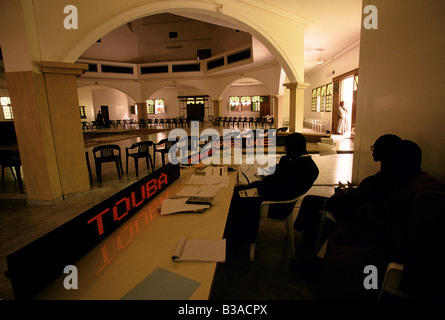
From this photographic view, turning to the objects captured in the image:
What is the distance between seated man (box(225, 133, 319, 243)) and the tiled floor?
0.90 feet

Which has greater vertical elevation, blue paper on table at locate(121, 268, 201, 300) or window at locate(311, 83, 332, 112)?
window at locate(311, 83, 332, 112)

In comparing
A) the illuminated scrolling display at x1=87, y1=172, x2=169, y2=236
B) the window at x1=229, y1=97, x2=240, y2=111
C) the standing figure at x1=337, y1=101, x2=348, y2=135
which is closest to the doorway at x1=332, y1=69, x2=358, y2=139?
the standing figure at x1=337, y1=101, x2=348, y2=135

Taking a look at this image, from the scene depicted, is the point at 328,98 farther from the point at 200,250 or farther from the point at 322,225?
the point at 200,250

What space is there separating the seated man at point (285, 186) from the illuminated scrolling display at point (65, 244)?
1.07 meters

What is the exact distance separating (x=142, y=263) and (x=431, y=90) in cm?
251

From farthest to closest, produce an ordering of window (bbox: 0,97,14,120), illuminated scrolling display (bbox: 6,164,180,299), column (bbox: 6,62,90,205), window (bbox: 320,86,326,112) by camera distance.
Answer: window (bbox: 0,97,14,120), window (bbox: 320,86,326,112), column (bbox: 6,62,90,205), illuminated scrolling display (bbox: 6,164,180,299)

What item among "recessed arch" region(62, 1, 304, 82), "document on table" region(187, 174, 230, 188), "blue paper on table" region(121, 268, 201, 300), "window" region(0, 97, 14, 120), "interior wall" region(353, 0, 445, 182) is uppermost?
"recessed arch" region(62, 1, 304, 82)

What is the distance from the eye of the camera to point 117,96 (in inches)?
857

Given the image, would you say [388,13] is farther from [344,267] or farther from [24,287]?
[24,287]

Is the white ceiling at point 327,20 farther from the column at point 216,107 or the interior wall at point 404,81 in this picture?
the column at point 216,107

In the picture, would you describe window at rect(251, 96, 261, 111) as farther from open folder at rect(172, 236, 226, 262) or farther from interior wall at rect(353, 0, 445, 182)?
open folder at rect(172, 236, 226, 262)

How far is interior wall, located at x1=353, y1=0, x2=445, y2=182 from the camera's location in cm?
195

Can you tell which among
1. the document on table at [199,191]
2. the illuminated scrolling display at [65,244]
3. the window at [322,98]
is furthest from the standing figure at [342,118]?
the illuminated scrolling display at [65,244]

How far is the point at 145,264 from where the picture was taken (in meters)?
1.06
